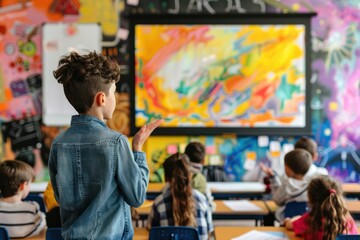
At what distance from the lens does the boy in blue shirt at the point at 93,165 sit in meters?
1.49

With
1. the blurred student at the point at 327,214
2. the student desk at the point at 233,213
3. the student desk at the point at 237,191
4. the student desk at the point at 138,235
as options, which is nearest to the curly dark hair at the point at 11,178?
the student desk at the point at 138,235

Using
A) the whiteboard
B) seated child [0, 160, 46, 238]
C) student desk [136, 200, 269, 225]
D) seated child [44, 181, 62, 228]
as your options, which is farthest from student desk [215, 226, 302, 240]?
the whiteboard

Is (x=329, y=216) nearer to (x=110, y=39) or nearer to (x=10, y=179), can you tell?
(x=10, y=179)

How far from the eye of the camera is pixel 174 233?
8.02 ft

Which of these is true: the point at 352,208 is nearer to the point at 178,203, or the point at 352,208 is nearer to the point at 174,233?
the point at 178,203

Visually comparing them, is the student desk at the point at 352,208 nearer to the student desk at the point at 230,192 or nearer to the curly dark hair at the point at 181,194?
the student desk at the point at 230,192

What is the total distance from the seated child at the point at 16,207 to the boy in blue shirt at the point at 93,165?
1401mm

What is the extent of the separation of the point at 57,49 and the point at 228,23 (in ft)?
6.84

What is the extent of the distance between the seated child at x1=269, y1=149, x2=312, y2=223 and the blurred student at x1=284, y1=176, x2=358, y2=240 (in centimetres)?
92

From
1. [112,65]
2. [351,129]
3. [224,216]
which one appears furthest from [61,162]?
[351,129]

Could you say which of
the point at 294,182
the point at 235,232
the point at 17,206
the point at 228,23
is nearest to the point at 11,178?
the point at 17,206

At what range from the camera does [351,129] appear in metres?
5.52

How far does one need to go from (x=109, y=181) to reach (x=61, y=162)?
19 cm

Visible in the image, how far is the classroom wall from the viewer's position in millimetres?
5473
